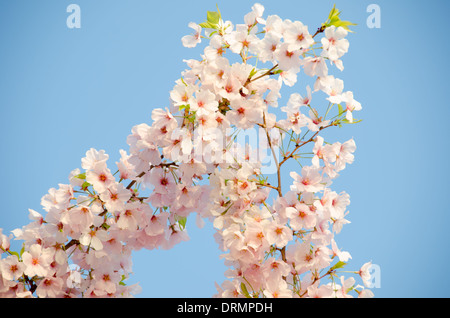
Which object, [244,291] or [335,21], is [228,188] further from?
[335,21]

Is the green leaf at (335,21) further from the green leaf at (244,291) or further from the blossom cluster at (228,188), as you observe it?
the green leaf at (244,291)

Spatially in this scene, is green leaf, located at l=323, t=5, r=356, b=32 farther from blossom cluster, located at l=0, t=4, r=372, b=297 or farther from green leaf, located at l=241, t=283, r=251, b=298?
green leaf, located at l=241, t=283, r=251, b=298

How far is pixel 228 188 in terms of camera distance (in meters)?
1.23

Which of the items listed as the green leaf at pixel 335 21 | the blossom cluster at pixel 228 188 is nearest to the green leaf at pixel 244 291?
the blossom cluster at pixel 228 188

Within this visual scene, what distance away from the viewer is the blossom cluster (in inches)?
47.9

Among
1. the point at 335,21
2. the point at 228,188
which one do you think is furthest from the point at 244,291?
the point at 335,21

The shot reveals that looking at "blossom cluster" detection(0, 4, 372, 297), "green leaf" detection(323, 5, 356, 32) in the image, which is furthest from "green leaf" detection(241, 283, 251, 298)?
"green leaf" detection(323, 5, 356, 32)

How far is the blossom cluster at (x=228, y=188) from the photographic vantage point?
4.00 ft

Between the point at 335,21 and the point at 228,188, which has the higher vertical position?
the point at 335,21

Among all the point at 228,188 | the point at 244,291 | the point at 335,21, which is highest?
the point at 335,21

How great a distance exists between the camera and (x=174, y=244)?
153 cm
